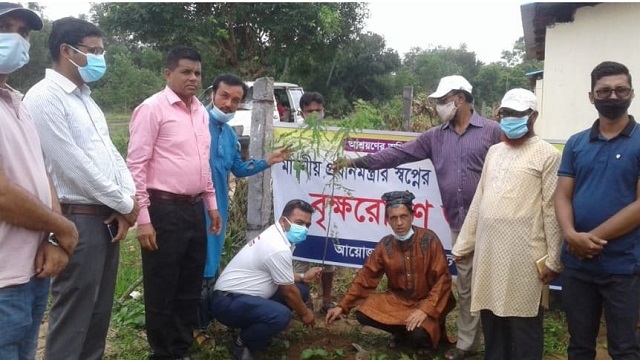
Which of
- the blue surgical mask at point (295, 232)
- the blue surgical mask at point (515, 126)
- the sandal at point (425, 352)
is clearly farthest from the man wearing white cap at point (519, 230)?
the blue surgical mask at point (295, 232)

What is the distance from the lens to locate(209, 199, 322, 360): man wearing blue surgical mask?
357cm

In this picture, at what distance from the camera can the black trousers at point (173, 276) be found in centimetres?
336

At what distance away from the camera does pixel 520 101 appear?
3.05 meters

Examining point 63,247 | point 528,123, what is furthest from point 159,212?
point 528,123

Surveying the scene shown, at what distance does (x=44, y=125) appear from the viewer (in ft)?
8.35

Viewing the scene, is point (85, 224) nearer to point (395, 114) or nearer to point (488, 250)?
point (488, 250)

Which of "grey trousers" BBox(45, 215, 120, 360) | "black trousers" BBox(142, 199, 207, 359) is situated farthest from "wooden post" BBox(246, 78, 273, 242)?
"grey trousers" BBox(45, 215, 120, 360)

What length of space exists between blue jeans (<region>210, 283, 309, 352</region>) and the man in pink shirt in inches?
8.9

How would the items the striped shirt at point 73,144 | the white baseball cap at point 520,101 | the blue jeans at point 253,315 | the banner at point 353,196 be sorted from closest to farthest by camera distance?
the striped shirt at point 73,144 → the white baseball cap at point 520,101 → the blue jeans at point 253,315 → the banner at point 353,196

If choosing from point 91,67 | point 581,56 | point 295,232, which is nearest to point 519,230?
point 295,232

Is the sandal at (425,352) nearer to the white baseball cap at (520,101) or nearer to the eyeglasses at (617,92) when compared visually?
the white baseball cap at (520,101)

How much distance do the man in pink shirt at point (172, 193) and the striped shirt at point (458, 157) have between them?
151 cm

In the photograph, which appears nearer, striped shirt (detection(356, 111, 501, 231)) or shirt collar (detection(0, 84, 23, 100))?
shirt collar (detection(0, 84, 23, 100))

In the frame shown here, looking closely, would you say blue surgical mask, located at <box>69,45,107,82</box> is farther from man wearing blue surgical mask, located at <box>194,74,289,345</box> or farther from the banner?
the banner
